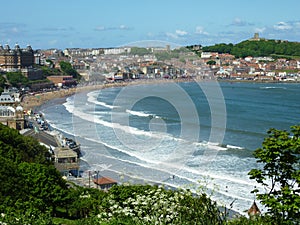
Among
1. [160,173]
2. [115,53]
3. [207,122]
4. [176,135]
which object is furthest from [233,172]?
[115,53]

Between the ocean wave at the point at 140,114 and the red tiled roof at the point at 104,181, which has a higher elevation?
the red tiled roof at the point at 104,181

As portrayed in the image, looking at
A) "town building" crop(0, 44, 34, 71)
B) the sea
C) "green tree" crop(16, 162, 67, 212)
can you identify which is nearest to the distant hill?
"town building" crop(0, 44, 34, 71)

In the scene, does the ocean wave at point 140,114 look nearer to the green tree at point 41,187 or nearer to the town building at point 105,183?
the town building at point 105,183

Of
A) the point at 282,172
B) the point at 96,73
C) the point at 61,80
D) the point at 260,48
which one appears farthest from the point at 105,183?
the point at 260,48

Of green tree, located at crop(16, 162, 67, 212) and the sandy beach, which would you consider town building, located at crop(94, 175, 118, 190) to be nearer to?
green tree, located at crop(16, 162, 67, 212)

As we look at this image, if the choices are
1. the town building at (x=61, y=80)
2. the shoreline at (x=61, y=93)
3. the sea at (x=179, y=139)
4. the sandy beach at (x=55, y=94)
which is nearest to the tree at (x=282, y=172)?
the sea at (x=179, y=139)
